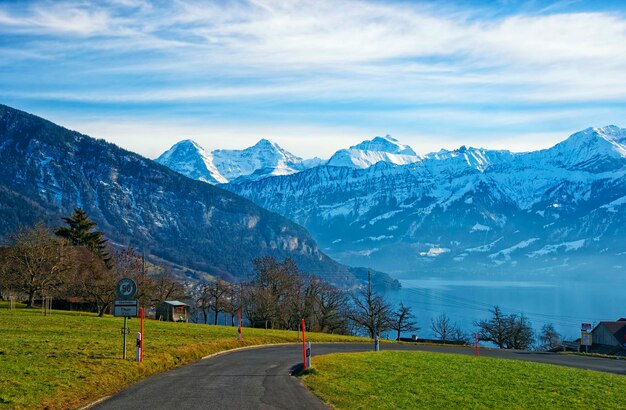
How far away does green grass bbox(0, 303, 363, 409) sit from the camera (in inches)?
814

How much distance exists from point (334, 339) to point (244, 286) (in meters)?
67.6

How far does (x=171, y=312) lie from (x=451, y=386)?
75461 millimetres

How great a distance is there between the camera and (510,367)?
116 feet

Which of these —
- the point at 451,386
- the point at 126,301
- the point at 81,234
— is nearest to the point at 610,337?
the point at 81,234

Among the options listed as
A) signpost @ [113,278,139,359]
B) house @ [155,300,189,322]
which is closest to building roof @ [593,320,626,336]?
house @ [155,300,189,322]

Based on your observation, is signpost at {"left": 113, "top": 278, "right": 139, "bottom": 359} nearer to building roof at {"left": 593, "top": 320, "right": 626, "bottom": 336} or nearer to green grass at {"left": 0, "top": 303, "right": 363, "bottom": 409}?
green grass at {"left": 0, "top": 303, "right": 363, "bottom": 409}

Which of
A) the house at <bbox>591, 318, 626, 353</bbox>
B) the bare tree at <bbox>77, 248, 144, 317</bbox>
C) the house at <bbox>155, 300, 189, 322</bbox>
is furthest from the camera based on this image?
the house at <bbox>591, 318, 626, 353</bbox>

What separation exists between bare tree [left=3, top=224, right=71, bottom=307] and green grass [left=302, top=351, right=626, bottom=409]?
44.5m

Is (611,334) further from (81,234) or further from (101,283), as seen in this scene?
(81,234)

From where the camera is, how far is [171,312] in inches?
3814

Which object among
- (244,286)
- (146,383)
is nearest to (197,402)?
(146,383)

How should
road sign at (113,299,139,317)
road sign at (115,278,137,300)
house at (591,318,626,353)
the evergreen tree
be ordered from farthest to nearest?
house at (591,318,626,353), the evergreen tree, road sign at (115,278,137,300), road sign at (113,299,139,317)

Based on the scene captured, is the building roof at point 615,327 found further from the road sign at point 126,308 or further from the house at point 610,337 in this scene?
the road sign at point 126,308

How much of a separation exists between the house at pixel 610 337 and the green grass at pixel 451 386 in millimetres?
86504
